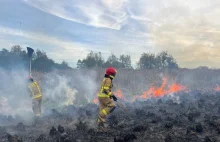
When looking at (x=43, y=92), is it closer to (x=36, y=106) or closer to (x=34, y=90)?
(x=36, y=106)

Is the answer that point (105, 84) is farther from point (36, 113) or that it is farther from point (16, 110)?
point (16, 110)

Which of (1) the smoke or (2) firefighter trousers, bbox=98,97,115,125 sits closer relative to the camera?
(2) firefighter trousers, bbox=98,97,115,125

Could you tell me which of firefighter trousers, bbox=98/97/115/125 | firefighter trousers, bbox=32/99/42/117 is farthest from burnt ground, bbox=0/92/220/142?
firefighter trousers, bbox=32/99/42/117

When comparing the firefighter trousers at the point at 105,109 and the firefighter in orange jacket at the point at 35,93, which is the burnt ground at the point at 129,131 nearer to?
the firefighter trousers at the point at 105,109

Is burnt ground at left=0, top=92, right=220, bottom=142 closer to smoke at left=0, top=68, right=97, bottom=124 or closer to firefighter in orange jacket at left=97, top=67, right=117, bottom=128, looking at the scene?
firefighter in orange jacket at left=97, top=67, right=117, bottom=128

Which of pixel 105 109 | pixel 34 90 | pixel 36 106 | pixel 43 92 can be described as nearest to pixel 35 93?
pixel 34 90

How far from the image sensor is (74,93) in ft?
71.7

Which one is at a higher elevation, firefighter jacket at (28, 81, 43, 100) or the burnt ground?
firefighter jacket at (28, 81, 43, 100)

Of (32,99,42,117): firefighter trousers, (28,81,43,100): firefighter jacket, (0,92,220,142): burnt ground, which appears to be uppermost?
(28,81,43,100): firefighter jacket

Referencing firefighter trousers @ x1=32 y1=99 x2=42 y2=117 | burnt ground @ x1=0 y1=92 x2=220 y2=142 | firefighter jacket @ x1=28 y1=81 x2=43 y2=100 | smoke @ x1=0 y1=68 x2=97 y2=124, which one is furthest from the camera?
smoke @ x1=0 y1=68 x2=97 y2=124

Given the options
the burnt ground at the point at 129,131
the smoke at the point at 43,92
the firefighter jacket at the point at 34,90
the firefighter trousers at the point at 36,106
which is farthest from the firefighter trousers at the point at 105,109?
the smoke at the point at 43,92

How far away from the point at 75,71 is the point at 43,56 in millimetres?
9624

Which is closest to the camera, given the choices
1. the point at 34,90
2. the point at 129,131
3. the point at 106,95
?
the point at 129,131

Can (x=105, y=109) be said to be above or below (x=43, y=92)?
above
